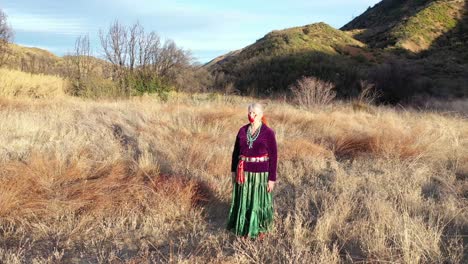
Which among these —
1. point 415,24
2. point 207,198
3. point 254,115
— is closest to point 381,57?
point 415,24

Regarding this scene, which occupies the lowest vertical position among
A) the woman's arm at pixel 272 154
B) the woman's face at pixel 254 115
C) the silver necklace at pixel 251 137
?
the woman's arm at pixel 272 154

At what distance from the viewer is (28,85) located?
13609 millimetres

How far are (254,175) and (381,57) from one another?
133ft

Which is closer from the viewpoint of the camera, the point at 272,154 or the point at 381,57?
the point at 272,154

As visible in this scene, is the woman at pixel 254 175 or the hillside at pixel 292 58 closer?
the woman at pixel 254 175

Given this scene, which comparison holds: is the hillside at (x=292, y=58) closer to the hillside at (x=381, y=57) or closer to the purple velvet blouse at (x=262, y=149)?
the hillside at (x=381, y=57)

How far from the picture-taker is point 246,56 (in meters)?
45.2

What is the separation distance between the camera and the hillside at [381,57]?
28.3 m

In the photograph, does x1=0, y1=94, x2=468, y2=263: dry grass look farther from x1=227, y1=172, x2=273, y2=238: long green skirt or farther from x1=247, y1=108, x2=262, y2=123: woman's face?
x1=247, y1=108, x2=262, y2=123: woman's face

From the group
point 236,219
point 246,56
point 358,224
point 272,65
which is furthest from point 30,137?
point 246,56

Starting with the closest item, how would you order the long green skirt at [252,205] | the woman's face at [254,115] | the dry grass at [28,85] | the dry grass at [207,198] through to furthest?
the dry grass at [207,198] < the woman's face at [254,115] < the long green skirt at [252,205] < the dry grass at [28,85]

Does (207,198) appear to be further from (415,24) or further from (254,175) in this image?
(415,24)

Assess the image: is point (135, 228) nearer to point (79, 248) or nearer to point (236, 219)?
point (79, 248)

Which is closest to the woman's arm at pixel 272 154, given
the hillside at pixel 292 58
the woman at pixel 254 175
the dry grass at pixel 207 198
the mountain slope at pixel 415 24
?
the woman at pixel 254 175
